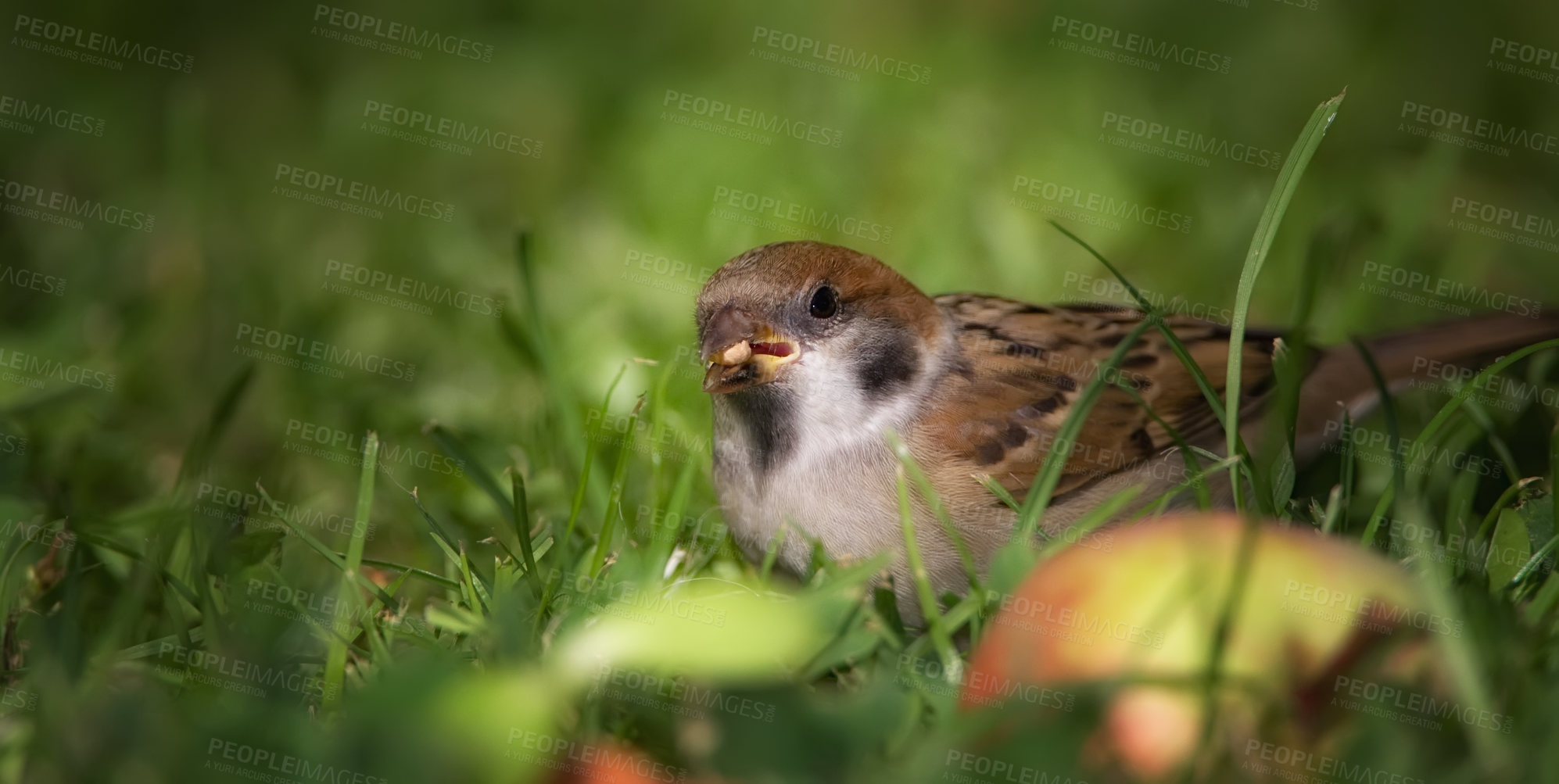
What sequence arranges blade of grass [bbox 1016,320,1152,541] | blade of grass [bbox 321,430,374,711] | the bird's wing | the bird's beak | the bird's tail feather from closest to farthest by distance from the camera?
blade of grass [bbox 321,430,374,711]
blade of grass [bbox 1016,320,1152,541]
the bird's beak
the bird's wing
the bird's tail feather

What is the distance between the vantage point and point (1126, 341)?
2.75 metres

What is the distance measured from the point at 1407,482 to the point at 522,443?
2571 millimetres

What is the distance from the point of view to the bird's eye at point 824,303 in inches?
128

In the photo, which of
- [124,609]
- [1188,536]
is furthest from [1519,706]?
[124,609]

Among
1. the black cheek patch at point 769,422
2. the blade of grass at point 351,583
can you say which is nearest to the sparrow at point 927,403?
the black cheek patch at point 769,422

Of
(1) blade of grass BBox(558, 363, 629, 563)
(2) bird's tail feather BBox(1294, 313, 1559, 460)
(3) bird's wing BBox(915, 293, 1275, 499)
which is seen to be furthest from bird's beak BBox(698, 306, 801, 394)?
(2) bird's tail feather BBox(1294, 313, 1559, 460)

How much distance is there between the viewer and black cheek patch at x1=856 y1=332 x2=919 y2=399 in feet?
10.9

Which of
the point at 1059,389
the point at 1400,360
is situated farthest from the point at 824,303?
the point at 1400,360

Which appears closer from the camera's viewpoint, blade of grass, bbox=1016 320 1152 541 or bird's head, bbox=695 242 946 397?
blade of grass, bbox=1016 320 1152 541

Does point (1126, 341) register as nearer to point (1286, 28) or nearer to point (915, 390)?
point (915, 390)

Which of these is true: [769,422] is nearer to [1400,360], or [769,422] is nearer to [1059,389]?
[1059,389]

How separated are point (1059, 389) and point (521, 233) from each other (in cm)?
159

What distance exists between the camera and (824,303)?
327 cm

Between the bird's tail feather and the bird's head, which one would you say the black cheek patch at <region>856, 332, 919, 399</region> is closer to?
the bird's head
